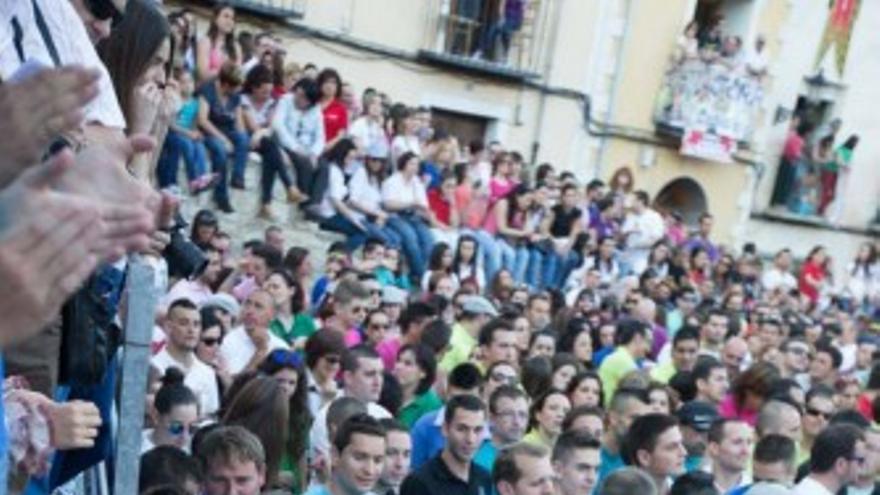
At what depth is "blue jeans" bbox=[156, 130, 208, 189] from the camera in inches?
526

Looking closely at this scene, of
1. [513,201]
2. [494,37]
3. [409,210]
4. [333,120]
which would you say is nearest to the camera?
[333,120]

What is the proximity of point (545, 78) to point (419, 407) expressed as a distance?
46.7 ft

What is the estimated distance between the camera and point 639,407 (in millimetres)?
9273

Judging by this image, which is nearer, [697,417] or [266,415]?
[266,415]

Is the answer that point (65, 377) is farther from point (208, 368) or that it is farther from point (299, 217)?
point (299, 217)

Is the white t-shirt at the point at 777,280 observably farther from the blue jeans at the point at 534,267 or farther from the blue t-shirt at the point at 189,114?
the blue t-shirt at the point at 189,114

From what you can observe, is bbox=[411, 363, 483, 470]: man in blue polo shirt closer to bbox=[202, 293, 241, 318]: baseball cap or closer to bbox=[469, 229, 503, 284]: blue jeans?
bbox=[202, 293, 241, 318]: baseball cap

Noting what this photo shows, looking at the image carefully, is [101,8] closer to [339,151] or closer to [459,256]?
[339,151]

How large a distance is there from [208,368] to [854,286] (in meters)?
18.3

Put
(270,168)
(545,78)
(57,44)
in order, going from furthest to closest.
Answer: (545,78) < (270,168) < (57,44)

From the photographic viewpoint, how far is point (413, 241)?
1620 centimetres

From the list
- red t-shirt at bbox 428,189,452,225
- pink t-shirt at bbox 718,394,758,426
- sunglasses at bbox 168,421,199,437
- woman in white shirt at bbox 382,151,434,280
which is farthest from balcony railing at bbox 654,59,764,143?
sunglasses at bbox 168,421,199,437

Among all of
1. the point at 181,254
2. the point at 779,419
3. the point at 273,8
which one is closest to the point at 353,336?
the point at 779,419

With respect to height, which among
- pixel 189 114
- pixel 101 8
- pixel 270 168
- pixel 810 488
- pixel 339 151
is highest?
pixel 101 8
